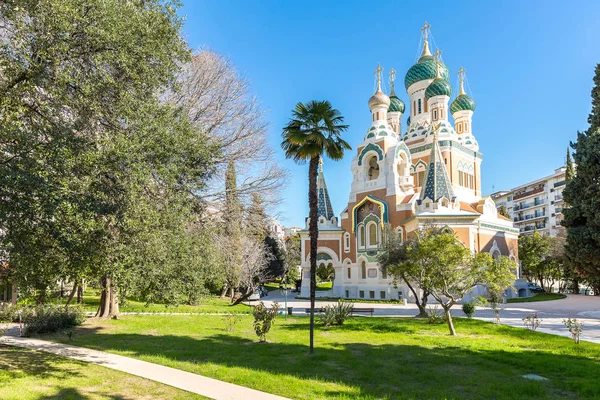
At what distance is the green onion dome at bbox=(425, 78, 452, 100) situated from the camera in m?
41.8

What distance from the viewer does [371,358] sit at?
11.2 m

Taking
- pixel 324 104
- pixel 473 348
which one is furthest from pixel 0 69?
pixel 473 348

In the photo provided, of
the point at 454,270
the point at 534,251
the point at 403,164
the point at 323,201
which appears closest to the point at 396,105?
the point at 403,164

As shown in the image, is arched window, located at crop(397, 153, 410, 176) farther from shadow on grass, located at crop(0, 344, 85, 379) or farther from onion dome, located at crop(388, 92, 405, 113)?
shadow on grass, located at crop(0, 344, 85, 379)

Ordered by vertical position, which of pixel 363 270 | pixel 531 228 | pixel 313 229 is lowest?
pixel 363 270

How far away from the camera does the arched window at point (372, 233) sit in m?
38.1

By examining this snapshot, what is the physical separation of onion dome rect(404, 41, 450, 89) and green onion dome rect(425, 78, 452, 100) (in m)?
1.58

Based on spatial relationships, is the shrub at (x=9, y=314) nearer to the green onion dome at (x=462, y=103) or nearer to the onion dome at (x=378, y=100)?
the onion dome at (x=378, y=100)

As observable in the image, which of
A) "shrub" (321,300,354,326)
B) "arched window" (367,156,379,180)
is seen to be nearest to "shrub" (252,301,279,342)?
"shrub" (321,300,354,326)

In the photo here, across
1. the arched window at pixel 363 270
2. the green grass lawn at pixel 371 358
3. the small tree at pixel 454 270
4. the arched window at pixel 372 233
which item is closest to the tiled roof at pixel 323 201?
the arched window at pixel 372 233

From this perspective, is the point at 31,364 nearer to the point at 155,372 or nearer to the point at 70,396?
the point at 155,372

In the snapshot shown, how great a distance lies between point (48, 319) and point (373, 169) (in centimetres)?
3125

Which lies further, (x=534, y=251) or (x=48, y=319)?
(x=534, y=251)

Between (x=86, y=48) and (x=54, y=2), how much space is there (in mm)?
1236
